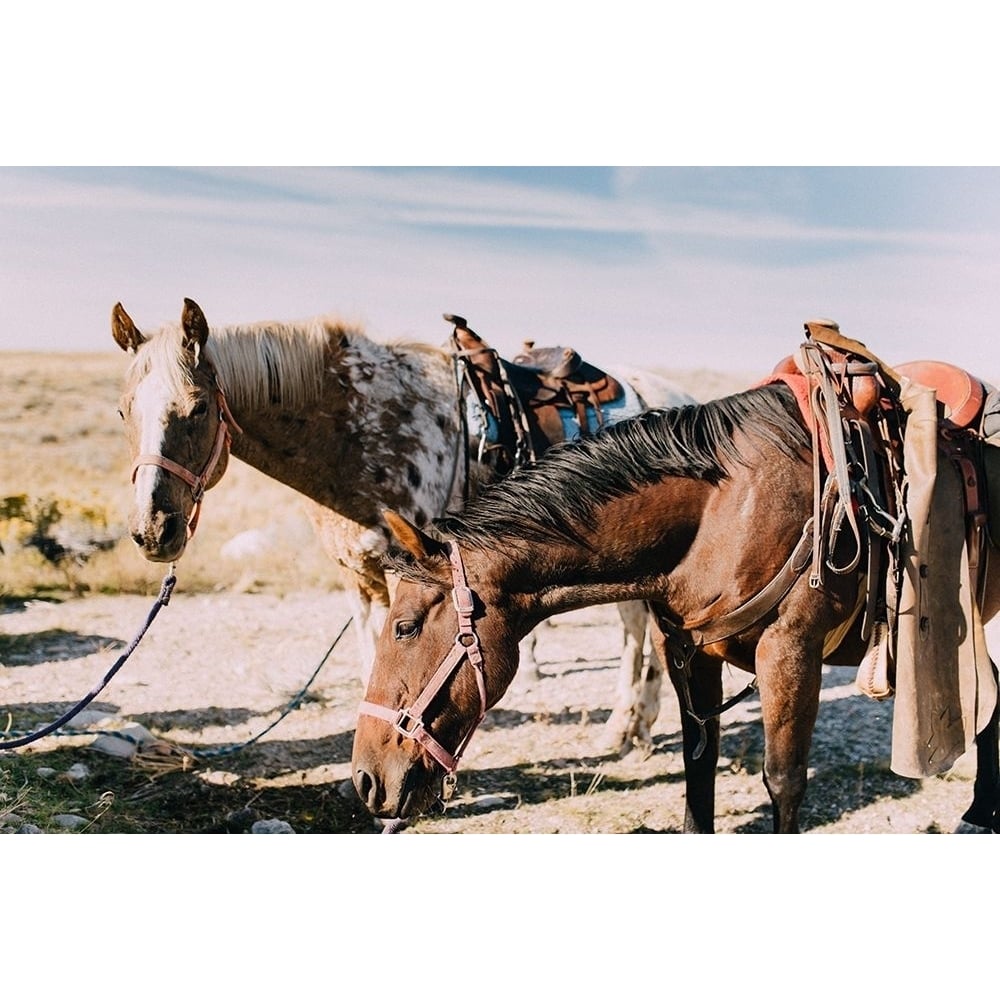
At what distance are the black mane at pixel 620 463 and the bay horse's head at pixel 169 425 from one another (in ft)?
4.89

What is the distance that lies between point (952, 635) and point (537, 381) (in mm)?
2475

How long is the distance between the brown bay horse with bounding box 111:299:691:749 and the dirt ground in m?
0.76

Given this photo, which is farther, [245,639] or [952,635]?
[245,639]


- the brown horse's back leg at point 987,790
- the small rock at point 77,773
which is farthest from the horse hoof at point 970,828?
the small rock at point 77,773

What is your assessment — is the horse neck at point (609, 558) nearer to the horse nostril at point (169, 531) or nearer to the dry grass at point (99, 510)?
the horse nostril at point (169, 531)

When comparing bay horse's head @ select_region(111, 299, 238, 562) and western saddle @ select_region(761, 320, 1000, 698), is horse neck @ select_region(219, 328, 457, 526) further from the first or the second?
western saddle @ select_region(761, 320, 1000, 698)

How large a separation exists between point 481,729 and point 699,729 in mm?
2489

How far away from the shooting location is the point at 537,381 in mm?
4742

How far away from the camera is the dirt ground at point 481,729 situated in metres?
4.12

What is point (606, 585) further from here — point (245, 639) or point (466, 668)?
point (245, 639)

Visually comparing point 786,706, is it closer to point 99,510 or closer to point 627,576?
point 627,576

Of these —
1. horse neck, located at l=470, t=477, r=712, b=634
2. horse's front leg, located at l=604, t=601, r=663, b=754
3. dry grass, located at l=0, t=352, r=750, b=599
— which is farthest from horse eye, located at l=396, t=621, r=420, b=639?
dry grass, located at l=0, t=352, r=750, b=599

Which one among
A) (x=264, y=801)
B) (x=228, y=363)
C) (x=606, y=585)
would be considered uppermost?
(x=228, y=363)

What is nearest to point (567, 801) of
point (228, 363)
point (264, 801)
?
point (264, 801)
